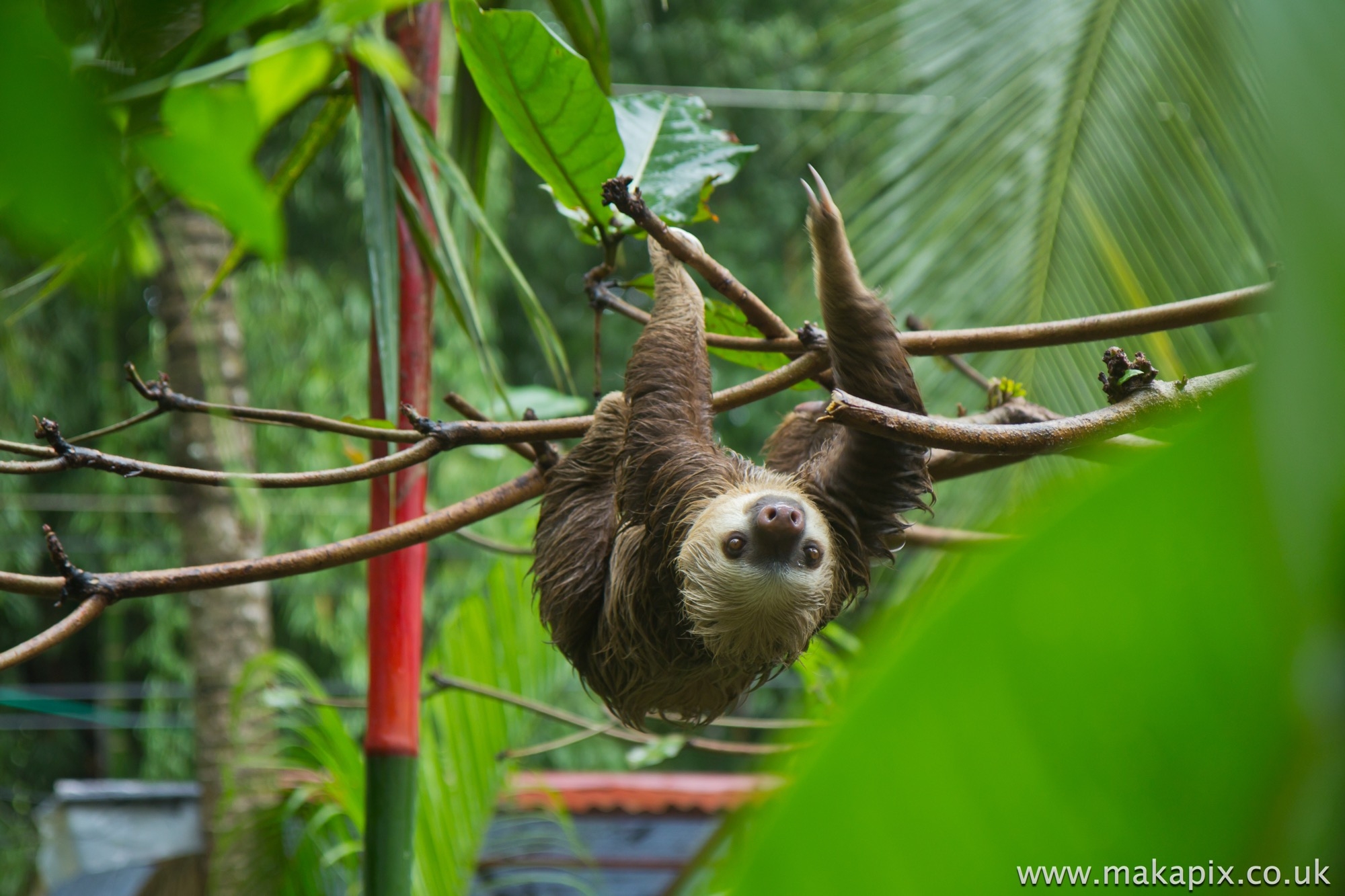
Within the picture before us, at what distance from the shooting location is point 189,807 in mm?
5555

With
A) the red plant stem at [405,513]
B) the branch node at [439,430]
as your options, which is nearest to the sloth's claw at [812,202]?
the branch node at [439,430]

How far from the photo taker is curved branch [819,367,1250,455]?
46.8 inches

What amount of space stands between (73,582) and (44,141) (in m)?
1.35

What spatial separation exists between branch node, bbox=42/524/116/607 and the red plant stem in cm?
66

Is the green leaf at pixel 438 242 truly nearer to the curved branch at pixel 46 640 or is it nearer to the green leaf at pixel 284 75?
the curved branch at pixel 46 640

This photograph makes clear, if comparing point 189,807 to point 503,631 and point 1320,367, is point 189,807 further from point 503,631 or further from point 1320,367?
point 1320,367

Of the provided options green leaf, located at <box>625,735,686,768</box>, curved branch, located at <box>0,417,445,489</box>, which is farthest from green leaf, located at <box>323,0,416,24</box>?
green leaf, located at <box>625,735,686,768</box>

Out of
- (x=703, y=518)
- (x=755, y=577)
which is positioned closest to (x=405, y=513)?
(x=703, y=518)

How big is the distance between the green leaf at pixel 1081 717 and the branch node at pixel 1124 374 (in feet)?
3.72

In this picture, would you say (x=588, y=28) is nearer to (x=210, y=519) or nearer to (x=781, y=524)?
(x=781, y=524)

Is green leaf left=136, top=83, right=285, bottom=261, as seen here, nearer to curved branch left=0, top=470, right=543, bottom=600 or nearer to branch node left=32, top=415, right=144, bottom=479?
curved branch left=0, top=470, right=543, bottom=600

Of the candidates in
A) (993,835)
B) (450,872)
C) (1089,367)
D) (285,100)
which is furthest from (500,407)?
(993,835)

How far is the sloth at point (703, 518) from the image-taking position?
1.81 m

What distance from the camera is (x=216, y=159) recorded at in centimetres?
48
